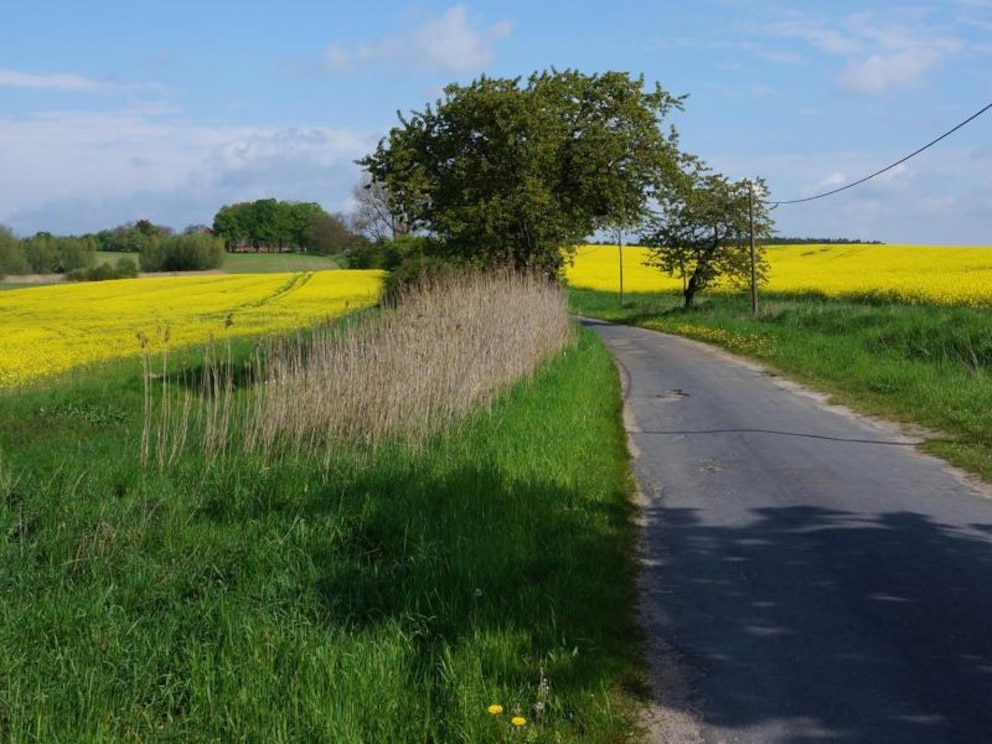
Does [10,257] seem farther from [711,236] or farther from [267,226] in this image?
[711,236]

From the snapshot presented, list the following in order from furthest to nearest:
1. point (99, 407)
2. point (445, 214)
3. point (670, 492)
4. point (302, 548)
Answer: point (445, 214) < point (99, 407) < point (670, 492) < point (302, 548)

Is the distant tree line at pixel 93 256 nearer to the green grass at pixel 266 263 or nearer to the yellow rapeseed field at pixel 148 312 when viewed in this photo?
the green grass at pixel 266 263

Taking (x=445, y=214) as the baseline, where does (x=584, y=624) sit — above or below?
below

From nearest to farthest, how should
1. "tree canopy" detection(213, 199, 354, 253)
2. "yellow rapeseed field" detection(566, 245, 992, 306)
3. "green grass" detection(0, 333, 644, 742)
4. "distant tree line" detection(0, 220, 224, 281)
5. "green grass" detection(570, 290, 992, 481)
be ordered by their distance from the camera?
1. "green grass" detection(0, 333, 644, 742)
2. "green grass" detection(570, 290, 992, 481)
3. "yellow rapeseed field" detection(566, 245, 992, 306)
4. "distant tree line" detection(0, 220, 224, 281)
5. "tree canopy" detection(213, 199, 354, 253)

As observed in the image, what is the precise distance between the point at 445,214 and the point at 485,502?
19004 millimetres

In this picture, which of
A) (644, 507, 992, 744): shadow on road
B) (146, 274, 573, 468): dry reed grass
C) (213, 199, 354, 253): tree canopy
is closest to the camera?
(644, 507, 992, 744): shadow on road

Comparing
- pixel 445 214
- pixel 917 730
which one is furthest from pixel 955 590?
pixel 445 214

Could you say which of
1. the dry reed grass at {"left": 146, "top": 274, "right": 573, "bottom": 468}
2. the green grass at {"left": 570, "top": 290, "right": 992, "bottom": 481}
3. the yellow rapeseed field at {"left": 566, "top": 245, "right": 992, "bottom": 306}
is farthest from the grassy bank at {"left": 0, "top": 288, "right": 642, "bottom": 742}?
the yellow rapeseed field at {"left": 566, "top": 245, "right": 992, "bottom": 306}

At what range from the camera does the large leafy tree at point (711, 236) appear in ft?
120

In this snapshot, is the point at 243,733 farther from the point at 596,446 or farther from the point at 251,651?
the point at 596,446

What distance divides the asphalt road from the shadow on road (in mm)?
10

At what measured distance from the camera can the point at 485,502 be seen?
6711 millimetres

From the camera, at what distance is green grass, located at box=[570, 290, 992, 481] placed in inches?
445

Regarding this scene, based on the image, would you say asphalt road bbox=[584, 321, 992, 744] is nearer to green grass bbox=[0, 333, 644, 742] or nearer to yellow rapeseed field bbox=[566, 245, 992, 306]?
green grass bbox=[0, 333, 644, 742]
